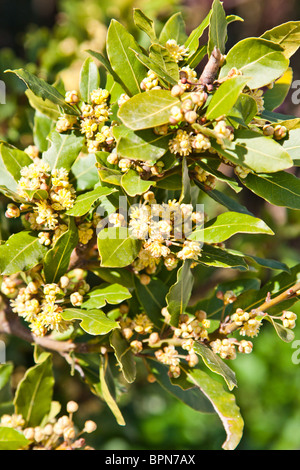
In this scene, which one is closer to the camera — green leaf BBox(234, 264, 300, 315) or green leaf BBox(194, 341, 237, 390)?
green leaf BBox(194, 341, 237, 390)

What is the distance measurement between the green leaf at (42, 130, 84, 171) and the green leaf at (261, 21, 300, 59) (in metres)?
0.41

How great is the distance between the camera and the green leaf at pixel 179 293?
2.80 feet

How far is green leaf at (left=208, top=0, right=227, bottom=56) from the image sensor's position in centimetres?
77

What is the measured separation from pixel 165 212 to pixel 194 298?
1.02 m

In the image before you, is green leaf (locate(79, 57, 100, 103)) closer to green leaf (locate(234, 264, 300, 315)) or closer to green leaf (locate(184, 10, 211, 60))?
green leaf (locate(184, 10, 211, 60))

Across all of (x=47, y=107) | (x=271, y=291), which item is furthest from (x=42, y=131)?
(x=271, y=291)

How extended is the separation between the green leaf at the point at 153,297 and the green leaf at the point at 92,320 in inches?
6.3

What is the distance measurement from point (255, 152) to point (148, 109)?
0.19 metres

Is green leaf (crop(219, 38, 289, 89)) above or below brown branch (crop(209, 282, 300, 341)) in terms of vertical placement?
above

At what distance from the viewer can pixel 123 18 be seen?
82.0 inches

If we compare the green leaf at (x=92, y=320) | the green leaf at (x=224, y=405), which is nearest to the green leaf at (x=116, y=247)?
the green leaf at (x=92, y=320)

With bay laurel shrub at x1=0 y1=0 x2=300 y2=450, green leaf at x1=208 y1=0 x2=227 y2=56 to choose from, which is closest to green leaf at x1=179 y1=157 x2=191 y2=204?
bay laurel shrub at x1=0 y1=0 x2=300 y2=450

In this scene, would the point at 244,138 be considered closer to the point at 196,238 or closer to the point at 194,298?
the point at 196,238
